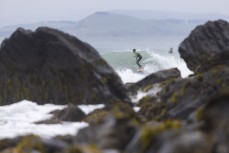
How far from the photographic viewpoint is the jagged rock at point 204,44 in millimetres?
27281

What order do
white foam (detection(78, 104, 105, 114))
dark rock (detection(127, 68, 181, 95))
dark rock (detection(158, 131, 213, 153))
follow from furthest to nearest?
1. dark rock (detection(127, 68, 181, 95))
2. white foam (detection(78, 104, 105, 114))
3. dark rock (detection(158, 131, 213, 153))

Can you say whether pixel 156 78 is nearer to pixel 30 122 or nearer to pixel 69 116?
pixel 69 116

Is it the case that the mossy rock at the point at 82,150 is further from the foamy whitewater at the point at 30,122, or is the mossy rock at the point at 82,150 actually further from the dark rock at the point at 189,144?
the foamy whitewater at the point at 30,122

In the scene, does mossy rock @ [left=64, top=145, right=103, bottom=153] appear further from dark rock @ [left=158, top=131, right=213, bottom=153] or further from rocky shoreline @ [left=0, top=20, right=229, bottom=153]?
A: dark rock @ [left=158, top=131, right=213, bottom=153]

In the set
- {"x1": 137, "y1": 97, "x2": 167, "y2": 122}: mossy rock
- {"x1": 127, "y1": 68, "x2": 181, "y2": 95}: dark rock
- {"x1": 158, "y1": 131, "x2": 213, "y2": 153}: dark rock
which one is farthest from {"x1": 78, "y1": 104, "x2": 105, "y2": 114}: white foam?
{"x1": 158, "y1": 131, "x2": 213, "y2": 153}: dark rock

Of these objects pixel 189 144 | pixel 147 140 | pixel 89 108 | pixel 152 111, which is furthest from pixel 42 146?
pixel 89 108

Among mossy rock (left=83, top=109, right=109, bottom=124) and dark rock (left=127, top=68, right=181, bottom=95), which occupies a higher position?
mossy rock (left=83, top=109, right=109, bottom=124)

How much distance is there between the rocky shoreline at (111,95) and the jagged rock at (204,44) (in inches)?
2.1

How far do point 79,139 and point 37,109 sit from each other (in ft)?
30.9

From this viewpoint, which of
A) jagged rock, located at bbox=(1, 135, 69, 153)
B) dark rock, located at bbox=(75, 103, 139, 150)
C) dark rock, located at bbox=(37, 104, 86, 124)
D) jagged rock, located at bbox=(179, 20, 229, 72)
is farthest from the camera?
jagged rock, located at bbox=(179, 20, 229, 72)

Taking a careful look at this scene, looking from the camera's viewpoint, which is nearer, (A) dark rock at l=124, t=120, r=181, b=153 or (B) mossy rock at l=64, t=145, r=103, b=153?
(B) mossy rock at l=64, t=145, r=103, b=153

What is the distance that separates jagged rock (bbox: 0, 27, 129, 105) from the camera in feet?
62.6

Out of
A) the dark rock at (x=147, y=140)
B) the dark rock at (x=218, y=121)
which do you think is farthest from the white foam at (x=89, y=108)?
the dark rock at (x=218, y=121)

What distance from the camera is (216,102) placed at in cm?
827
